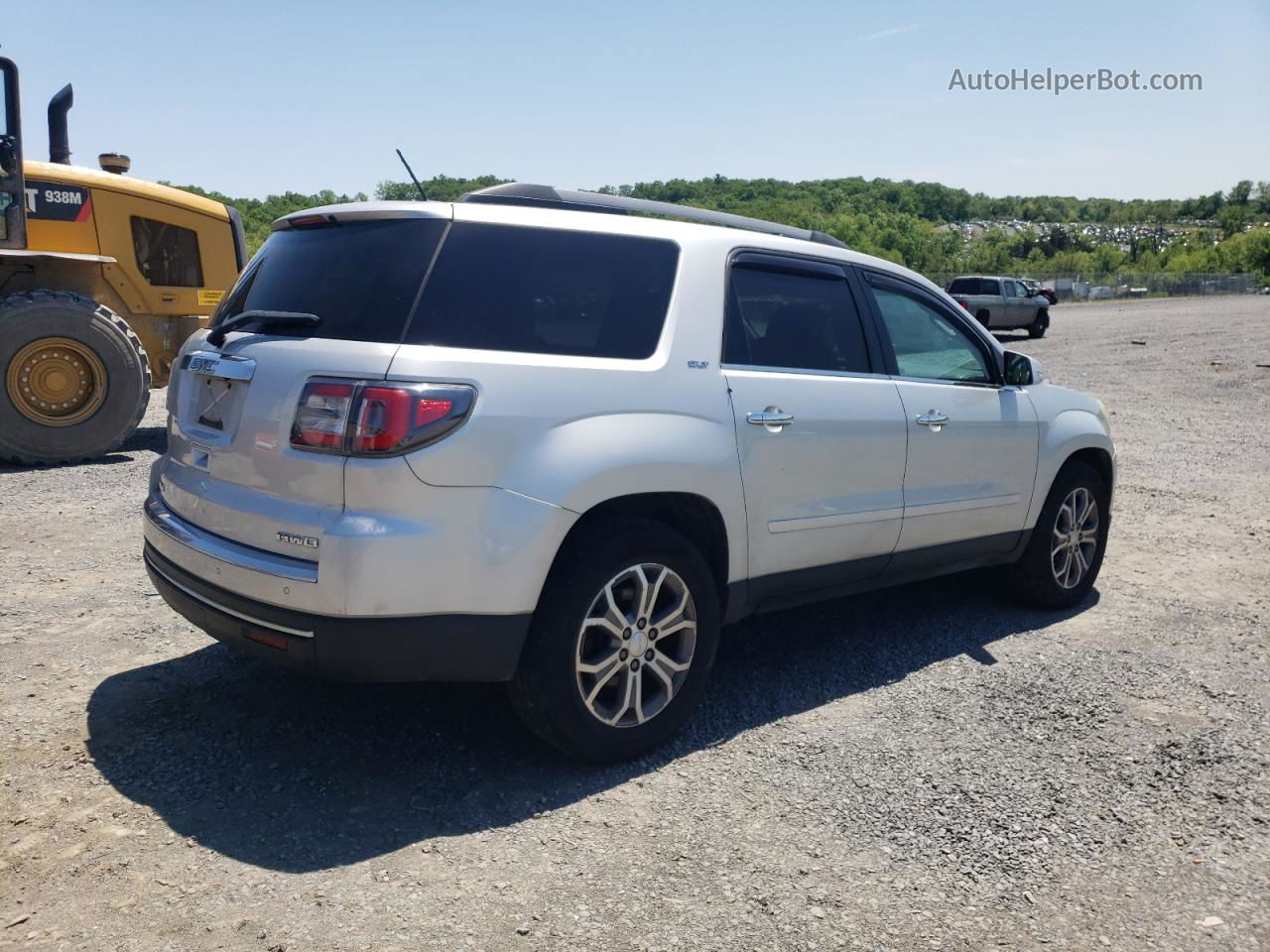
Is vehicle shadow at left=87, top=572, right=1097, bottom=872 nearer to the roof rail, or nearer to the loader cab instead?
the roof rail

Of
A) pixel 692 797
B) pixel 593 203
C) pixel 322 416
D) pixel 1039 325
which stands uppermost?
pixel 593 203

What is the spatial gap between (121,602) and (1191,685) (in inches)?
Result: 202

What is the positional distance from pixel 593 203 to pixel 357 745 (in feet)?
7.43

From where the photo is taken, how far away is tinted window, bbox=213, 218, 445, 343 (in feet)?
11.3

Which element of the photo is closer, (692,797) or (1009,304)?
(692,797)

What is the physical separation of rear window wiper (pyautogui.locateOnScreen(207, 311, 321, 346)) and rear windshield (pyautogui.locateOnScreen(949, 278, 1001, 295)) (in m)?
30.9

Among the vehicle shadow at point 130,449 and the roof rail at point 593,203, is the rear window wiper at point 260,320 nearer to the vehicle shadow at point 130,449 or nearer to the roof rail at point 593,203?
the roof rail at point 593,203

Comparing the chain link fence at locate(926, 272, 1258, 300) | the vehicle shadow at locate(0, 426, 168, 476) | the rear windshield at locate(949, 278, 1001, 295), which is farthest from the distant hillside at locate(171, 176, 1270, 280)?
the vehicle shadow at locate(0, 426, 168, 476)

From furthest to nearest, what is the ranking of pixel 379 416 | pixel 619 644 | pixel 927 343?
pixel 927 343 → pixel 619 644 → pixel 379 416

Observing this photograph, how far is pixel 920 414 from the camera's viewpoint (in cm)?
487

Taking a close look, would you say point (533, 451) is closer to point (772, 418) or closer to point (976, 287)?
point (772, 418)

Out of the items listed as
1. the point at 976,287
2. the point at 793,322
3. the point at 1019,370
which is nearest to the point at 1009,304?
the point at 976,287

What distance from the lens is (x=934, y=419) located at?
194 inches

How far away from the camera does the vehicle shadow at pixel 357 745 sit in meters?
3.34
